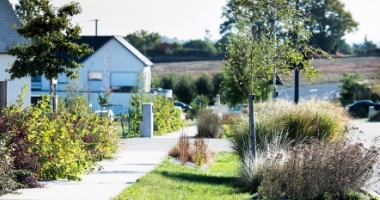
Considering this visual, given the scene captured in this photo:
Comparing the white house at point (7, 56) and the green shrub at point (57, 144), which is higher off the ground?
the white house at point (7, 56)

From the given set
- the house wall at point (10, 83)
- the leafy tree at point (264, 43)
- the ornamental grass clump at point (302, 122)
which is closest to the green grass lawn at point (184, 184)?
the ornamental grass clump at point (302, 122)

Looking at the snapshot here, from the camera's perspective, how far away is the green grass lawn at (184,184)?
13633mm

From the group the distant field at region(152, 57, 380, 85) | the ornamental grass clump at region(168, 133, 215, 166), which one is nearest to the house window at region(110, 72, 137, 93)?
the distant field at region(152, 57, 380, 85)

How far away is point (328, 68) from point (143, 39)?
24447 millimetres

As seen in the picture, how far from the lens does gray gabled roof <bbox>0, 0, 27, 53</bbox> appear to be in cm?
2948

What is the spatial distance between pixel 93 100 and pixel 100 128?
3814cm

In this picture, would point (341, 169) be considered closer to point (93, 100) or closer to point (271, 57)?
point (271, 57)

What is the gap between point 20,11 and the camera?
2121 inches

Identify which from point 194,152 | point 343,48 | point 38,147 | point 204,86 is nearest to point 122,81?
point 204,86

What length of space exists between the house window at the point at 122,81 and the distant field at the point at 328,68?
21728mm

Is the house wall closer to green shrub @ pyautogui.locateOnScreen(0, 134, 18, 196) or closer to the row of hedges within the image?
the row of hedges

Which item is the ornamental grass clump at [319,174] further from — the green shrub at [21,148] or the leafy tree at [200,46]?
the leafy tree at [200,46]

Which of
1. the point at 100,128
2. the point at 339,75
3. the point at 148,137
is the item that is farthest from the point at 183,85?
the point at 100,128

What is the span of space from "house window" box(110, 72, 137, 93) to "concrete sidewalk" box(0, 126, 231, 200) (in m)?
35.3
